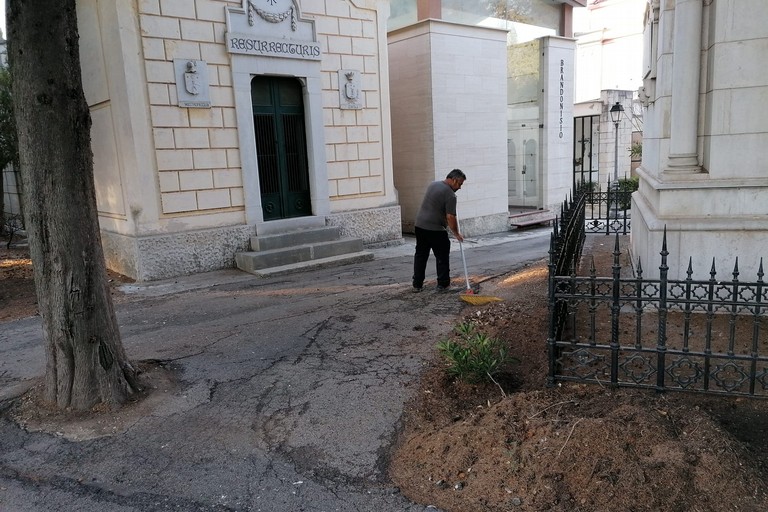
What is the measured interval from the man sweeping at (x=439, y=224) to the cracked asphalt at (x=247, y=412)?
1.18 ft

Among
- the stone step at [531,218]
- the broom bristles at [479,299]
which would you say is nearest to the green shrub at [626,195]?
the stone step at [531,218]

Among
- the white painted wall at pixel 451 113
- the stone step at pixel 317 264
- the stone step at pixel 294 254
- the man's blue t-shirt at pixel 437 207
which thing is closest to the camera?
the man's blue t-shirt at pixel 437 207

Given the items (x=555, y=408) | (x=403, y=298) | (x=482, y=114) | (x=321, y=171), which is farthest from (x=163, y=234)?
(x=482, y=114)

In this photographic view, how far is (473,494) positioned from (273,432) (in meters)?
1.62

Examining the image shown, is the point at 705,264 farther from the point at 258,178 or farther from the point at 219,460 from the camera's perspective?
the point at 258,178

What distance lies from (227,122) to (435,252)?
4.97 metres

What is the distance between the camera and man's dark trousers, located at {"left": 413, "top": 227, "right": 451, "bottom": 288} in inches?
310

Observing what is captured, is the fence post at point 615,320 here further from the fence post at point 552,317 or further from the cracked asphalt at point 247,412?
the cracked asphalt at point 247,412

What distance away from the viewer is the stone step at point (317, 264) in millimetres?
9906

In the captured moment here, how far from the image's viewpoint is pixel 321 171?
37.9 feet

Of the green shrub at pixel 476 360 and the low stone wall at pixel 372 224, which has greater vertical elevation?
the low stone wall at pixel 372 224

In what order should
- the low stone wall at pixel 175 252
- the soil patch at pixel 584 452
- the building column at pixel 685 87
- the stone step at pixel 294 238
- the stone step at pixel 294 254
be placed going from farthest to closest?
the stone step at pixel 294 238, the stone step at pixel 294 254, the low stone wall at pixel 175 252, the building column at pixel 685 87, the soil patch at pixel 584 452

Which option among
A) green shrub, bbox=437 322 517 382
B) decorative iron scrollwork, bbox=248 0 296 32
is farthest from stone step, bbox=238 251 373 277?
green shrub, bbox=437 322 517 382

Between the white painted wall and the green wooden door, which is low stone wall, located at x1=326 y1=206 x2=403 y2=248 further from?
the white painted wall
